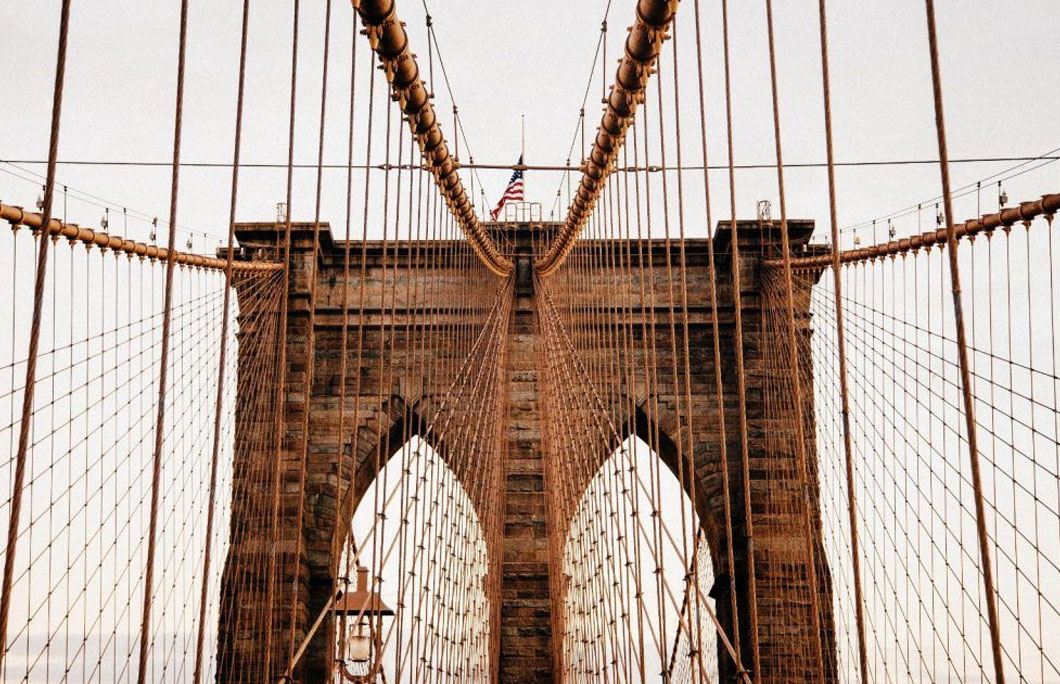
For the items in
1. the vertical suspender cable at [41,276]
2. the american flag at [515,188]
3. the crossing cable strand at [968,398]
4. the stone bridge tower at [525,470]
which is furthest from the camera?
the american flag at [515,188]

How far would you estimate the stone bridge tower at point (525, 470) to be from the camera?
1342cm

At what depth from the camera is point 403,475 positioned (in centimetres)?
725

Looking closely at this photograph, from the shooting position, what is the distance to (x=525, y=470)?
14547 mm

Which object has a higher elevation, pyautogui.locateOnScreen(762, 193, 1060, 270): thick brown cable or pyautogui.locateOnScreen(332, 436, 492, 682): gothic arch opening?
pyautogui.locateOnScreen(762, 193, 1060, 270): thick brown cable

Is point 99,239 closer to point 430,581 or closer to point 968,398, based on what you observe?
point 430,581

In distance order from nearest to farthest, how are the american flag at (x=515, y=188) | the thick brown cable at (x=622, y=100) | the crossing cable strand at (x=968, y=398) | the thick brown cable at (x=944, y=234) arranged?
1. the crossing cable strand at (x=968, y=398)
2. the thick brown cable at (x=622, y=100)
3. the thick brown cable at (x=944, y=234)
4. the american flag at (x=515, y=188)

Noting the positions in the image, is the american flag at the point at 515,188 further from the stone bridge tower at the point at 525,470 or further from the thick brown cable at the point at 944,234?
the thick brown cable at the point at 944,234

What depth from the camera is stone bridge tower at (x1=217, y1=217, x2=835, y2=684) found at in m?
13.4

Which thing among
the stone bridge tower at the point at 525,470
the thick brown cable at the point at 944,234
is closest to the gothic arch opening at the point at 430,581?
the stone bridge tower at the point at 525,470

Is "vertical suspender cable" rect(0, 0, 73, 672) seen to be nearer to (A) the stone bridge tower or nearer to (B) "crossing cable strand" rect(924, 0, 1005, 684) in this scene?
(B) "crossing cable strand" rect(924, 0, 1005, 684)

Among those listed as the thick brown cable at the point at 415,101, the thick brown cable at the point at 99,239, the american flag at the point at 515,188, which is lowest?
the thick brown cable at the point at 99,239

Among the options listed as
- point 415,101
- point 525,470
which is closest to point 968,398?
point 415,101

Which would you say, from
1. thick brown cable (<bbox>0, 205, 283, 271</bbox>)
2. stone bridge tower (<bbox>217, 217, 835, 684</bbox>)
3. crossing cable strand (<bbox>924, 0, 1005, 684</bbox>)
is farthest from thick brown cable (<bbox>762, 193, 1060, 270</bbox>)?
thick brown cable (<bbox>0, 205, 283, 271</bbox>)

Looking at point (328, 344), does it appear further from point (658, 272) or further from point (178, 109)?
point (178, 109)
